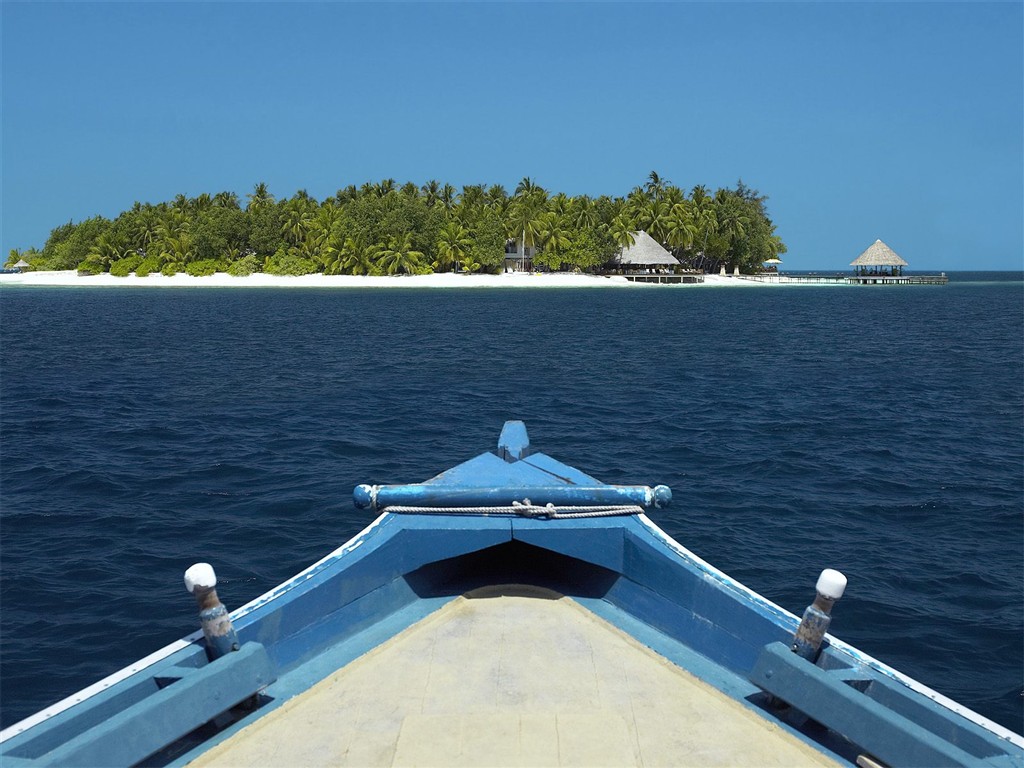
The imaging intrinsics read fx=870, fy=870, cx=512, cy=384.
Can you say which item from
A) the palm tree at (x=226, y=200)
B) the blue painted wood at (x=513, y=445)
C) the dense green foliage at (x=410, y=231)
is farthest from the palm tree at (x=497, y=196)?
the blue painted wood at (x=513, y=445)

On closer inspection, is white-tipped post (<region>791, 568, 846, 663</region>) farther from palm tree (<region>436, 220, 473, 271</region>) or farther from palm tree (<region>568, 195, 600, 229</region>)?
palm tree (<region>568, 195, 600, 229</region>)

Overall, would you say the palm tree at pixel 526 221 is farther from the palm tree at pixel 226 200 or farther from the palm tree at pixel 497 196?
the palm tree at pixel 226 200

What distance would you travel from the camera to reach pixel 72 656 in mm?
9875

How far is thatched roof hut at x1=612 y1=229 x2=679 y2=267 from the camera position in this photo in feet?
388

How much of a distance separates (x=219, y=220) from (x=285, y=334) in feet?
252

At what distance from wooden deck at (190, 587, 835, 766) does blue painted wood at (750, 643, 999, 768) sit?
0.33m

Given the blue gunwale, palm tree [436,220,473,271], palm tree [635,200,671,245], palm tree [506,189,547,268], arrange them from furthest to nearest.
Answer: palm tree [635,200,671,245] → palm tree [506,189,547,268] → palm tree [436,220,473,271] → the blue gunwale

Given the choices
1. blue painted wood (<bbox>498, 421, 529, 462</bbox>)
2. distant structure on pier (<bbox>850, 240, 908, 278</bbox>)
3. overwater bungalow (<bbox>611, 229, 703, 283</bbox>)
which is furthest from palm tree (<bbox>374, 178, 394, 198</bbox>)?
blue painted wood (<bbox>498, 421, 529, 462</bbox>)

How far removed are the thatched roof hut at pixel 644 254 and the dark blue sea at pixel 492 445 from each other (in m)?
69.6

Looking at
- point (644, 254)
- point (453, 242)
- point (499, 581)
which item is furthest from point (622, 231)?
point (499, 581)

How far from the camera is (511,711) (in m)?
5.39

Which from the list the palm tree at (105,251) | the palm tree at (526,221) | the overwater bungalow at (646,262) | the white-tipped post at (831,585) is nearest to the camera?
the white-tipped post at (831,585)

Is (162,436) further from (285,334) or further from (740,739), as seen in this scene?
(285,334)

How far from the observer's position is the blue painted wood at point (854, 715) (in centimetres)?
443
